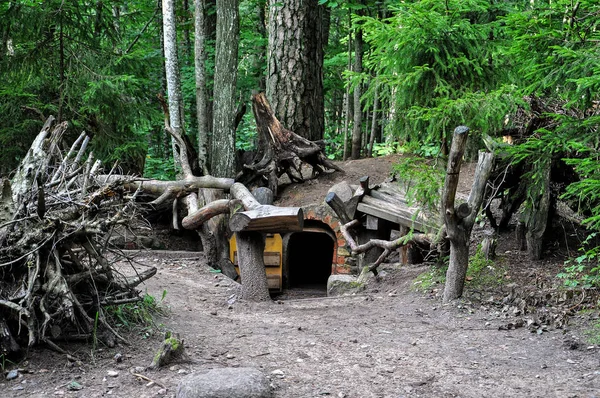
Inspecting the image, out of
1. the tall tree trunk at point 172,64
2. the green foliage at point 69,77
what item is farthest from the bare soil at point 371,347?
the tall tree trunk at point 172,64

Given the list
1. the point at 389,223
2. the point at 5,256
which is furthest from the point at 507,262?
the point at 5,256

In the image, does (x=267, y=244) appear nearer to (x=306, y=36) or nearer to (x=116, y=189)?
(x=306, y=36)

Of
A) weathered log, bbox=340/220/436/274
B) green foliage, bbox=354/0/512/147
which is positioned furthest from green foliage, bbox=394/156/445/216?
weathered log, bbox=340/220/436/274

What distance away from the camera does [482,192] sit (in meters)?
6.13

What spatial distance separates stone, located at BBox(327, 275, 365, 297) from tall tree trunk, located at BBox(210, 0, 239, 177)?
373 cm

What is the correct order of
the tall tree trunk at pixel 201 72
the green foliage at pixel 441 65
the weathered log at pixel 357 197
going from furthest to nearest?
the tall tree trunk at pixel 201 72
the weathered log at pixel 357 197
the green foliage at pixel 441 65

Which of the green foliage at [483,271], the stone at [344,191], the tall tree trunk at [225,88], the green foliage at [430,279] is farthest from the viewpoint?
the tall tree trunk at [225,88]

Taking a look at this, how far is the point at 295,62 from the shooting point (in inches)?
467

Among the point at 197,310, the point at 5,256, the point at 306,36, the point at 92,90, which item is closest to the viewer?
the point at 5,256

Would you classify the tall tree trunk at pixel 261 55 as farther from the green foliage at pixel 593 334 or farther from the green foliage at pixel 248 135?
the green foliage at pixel 593 334

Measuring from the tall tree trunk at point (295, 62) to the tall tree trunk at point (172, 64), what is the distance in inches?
79.1

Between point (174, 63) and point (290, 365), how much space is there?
25.7ft

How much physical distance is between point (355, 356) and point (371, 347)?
Answer: 340 millimetres

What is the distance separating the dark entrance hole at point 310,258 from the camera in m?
13.2
